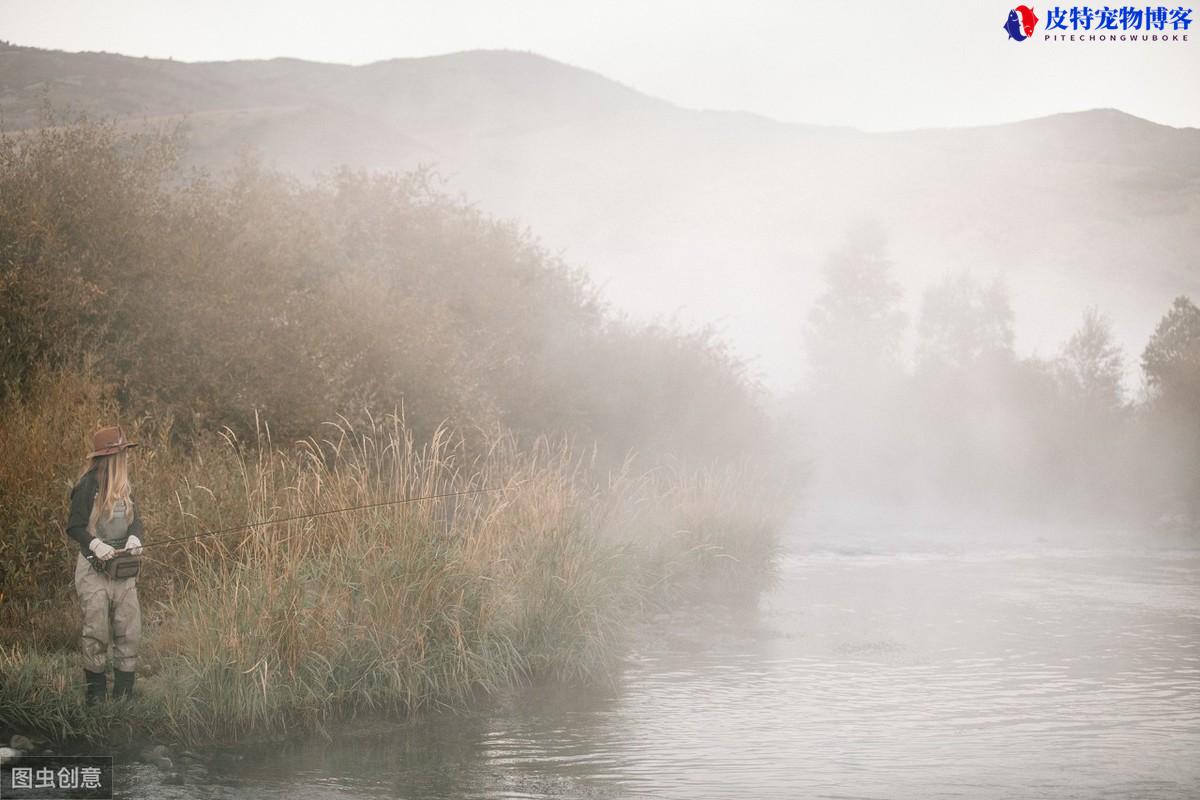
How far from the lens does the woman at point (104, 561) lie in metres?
9.46

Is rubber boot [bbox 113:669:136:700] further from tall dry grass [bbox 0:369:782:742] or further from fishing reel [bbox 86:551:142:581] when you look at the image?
fishing reel [bbox 86:551:142:581]

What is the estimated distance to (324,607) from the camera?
10.5 metres

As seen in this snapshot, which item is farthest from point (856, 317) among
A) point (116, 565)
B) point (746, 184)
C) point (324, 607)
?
point (746, 184)

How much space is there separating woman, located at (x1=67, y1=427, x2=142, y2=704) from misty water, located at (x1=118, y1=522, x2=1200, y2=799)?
0.96 metres

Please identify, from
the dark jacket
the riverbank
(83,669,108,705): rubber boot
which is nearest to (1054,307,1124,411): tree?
the riverbank

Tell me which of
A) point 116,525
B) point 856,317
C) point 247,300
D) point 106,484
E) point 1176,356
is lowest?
point 116,525

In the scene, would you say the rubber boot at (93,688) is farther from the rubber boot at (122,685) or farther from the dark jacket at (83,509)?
the dark jacket at (83,509)

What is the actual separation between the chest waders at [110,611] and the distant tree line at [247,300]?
5121 millimetres

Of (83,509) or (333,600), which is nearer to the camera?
(83,509)

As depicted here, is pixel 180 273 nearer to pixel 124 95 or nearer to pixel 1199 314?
pixel 1199 314

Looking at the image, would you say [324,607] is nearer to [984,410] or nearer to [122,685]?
[122,685]

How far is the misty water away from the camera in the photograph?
9.16 meters

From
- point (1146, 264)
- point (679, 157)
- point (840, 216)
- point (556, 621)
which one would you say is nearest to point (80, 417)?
point (556, 621)

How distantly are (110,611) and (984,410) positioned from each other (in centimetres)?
5097
